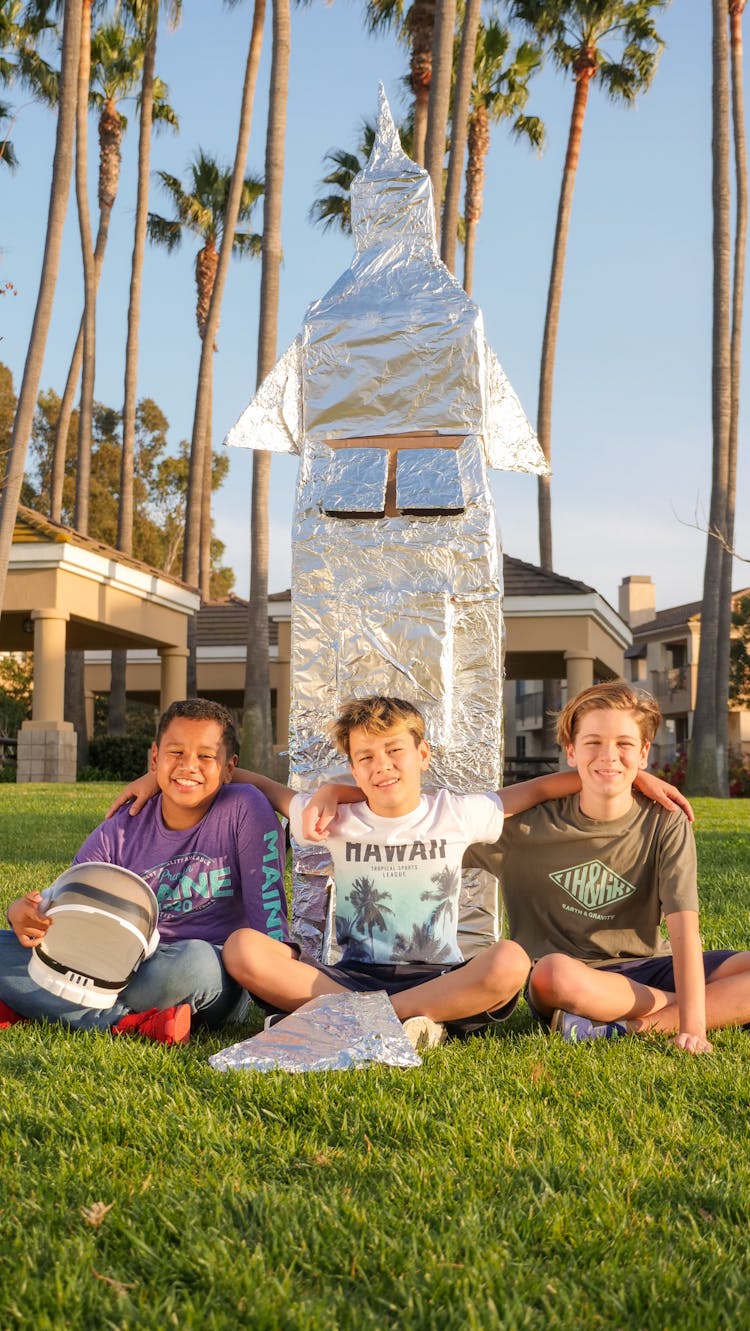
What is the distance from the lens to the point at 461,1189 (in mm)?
2207

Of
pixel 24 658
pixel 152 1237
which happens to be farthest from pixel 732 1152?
pixel 24 658

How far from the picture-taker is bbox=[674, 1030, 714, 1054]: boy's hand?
3314 mm

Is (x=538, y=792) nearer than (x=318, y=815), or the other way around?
(x=318, y=815)

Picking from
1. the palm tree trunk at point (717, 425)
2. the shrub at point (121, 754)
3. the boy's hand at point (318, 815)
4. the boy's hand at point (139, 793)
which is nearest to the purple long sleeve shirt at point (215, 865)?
the boy's hand at point (139, 793)

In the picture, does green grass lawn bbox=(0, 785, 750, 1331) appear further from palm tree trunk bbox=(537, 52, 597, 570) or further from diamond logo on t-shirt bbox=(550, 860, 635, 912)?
palm tree trunk bbox=(537, 52, 597, 570)

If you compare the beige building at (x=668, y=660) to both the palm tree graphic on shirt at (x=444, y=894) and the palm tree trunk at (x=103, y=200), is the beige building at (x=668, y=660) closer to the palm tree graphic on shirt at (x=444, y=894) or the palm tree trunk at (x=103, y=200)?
the palm tree trunk at (x=103, y=200)

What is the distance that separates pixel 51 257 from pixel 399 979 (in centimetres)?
1210

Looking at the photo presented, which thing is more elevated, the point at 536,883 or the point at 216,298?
the point at 216,298

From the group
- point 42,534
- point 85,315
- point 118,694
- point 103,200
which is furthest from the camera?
Answer: point 103,200

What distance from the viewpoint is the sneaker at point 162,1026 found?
3.43m

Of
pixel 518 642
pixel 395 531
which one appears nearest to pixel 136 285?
pixel 518 642

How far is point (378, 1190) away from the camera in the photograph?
2199mm

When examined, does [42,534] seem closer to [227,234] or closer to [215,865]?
[227,234]

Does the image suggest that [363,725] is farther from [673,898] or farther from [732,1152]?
[732,1152]
